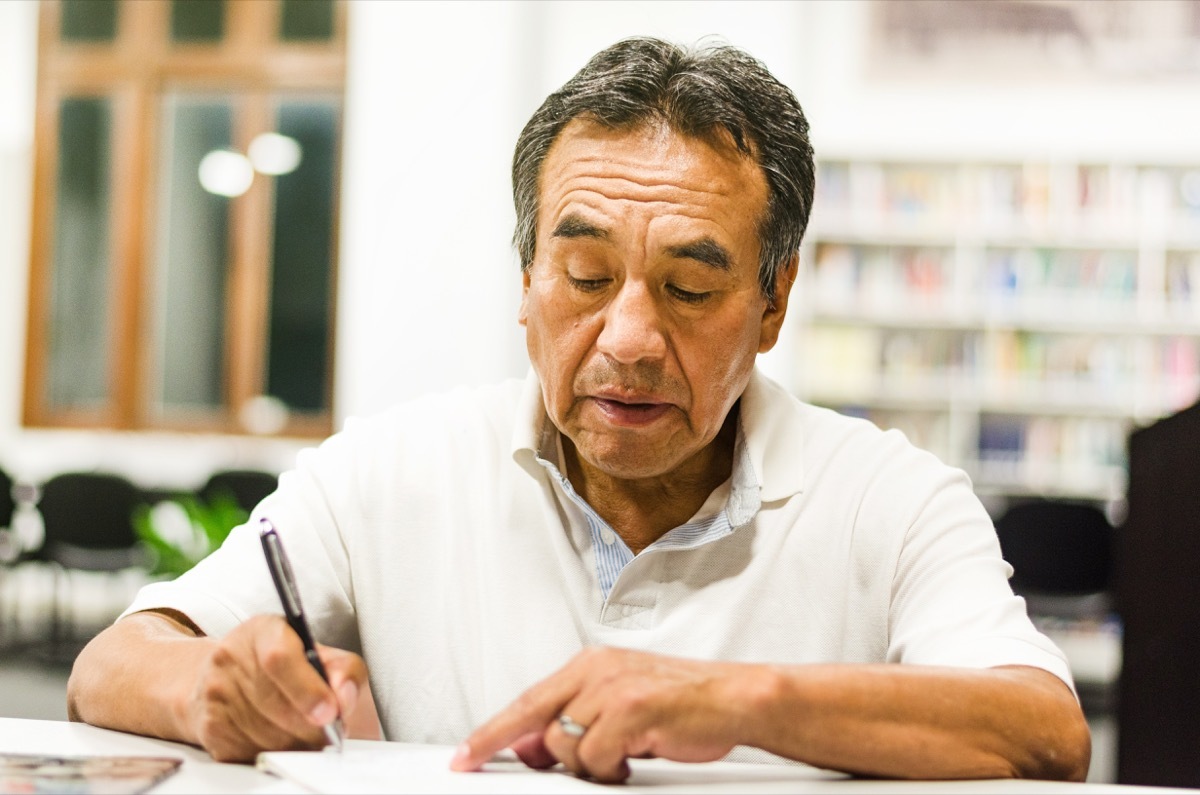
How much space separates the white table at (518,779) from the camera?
0.87 m

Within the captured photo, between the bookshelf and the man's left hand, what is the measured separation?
5272mm

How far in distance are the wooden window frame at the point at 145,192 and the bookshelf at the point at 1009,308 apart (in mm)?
3090

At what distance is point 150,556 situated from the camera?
5.95 m

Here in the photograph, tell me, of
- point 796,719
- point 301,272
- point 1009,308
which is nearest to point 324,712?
point 796,719

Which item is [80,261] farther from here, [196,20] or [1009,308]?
[1009,308]

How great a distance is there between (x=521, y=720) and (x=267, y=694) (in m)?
0.21

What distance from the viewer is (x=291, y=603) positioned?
944 millimetres

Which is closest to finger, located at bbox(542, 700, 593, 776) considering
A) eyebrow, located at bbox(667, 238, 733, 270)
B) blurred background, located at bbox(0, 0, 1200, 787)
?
eyebrow, located at bbox(667, 238, 733, 270)

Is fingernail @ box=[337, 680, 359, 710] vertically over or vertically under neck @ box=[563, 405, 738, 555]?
under

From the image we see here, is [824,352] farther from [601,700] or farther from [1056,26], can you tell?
[601,700]

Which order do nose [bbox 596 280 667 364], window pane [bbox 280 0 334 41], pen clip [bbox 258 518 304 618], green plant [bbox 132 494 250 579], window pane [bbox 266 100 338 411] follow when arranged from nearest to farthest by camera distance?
pen clip [bbox 258 518 304 618]
nose [bbox 596 280 667 364]
green plant [bbox 132 494 250 579]
window pane [bbox 280 0 334 41]
window pane [bbox 266 100 338 411]

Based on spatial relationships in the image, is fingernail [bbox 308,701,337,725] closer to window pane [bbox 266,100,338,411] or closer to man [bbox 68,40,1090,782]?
man [bbox 68,40,1090,782]

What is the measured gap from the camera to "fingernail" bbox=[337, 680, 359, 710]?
0.94m

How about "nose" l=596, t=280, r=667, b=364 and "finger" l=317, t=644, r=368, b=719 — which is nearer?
"finger" l=317, t=644, r=368, b=719
